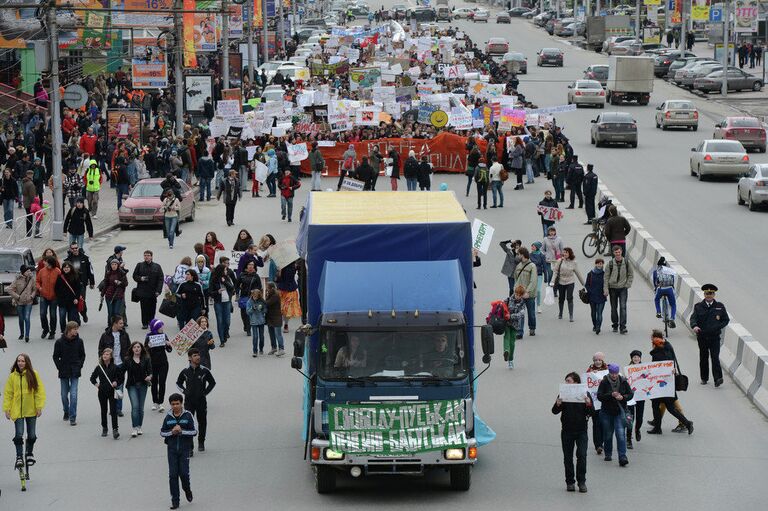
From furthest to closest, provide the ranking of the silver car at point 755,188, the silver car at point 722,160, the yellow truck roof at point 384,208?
the silver car at point 722,160 → the silver car at point 755,188 → the yellow truck roof at point 384,208

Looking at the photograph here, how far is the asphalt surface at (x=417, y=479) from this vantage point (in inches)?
663

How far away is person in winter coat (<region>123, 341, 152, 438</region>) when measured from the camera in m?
19.7

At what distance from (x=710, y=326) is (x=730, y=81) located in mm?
53614

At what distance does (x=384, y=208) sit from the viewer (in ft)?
→ 60.1

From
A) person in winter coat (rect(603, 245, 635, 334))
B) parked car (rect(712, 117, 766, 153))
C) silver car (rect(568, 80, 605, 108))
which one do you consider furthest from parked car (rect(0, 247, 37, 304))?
silver car (rect(568, 80, 605, 108))

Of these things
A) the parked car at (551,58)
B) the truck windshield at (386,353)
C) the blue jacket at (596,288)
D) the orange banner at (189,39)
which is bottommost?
the parked car at (551,58)

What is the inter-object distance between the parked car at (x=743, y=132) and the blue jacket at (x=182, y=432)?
3624cm

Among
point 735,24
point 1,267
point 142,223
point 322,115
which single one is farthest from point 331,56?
point 1,267

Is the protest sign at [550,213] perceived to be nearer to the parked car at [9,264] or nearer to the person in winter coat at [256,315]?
the person in winter coat at [256,315]

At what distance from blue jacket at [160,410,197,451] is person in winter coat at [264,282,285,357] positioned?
24.1 feet

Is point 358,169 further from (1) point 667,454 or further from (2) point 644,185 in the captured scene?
(1) point 667,454

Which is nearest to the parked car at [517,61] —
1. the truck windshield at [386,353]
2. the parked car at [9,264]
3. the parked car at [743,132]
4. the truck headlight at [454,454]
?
the parked car at [743,132]

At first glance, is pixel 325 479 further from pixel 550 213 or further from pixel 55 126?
pixel 55 126

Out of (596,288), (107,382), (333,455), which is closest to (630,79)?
(596,288)
